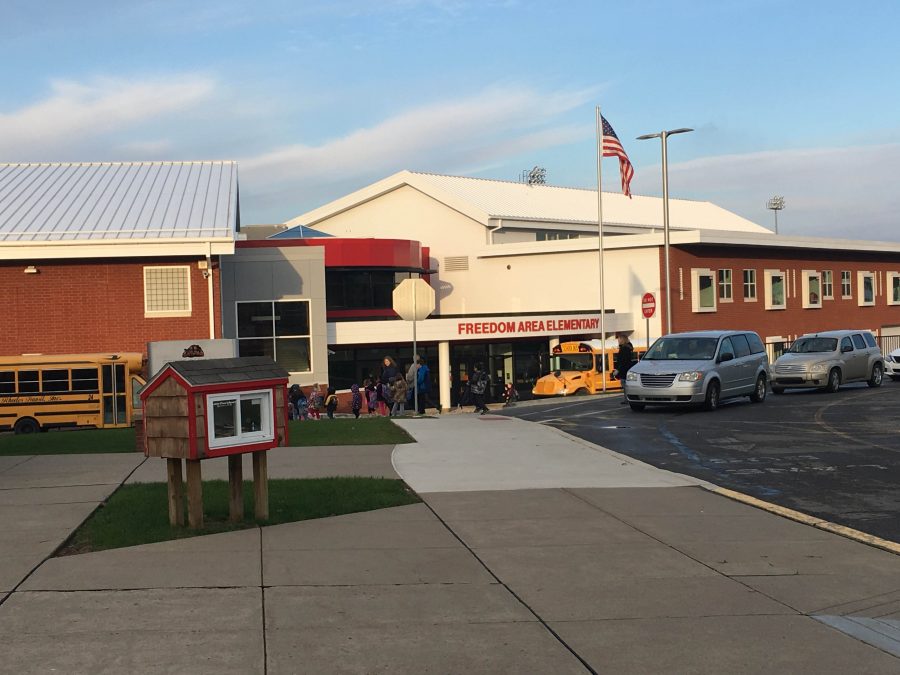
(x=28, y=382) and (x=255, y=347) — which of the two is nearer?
(x=28, y=382)

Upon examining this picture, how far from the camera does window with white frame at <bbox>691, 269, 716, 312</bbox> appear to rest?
47938 mm

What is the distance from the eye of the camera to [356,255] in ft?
157

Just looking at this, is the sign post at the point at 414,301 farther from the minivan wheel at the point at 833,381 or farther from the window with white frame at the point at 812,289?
the window with white frame at the point at 812,289

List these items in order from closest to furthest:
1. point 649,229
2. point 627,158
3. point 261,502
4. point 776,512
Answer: point 261,502 < point 776,512 < point 627,158 < point 649,229

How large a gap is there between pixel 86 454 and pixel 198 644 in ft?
30.9

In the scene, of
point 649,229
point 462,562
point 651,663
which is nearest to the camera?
point 651,663

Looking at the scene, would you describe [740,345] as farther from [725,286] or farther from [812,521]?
[725,286]

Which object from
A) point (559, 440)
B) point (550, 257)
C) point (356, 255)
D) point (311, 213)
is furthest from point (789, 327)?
point (559, 440)

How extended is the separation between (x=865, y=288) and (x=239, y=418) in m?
55.7

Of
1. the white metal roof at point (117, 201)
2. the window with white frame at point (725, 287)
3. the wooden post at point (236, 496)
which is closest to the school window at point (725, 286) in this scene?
the window with white frame at point (725, 287)

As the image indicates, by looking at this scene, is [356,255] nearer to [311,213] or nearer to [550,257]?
[550,257]

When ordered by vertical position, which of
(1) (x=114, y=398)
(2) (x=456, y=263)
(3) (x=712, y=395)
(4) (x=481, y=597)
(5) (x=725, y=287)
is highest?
(2) (x=456, y=263)

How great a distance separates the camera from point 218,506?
10.3 m

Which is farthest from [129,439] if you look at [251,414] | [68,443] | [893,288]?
[893,288]
